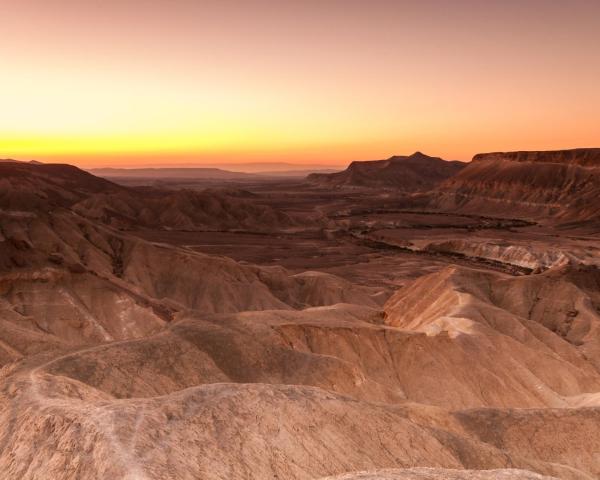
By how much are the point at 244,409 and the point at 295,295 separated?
5173 cm

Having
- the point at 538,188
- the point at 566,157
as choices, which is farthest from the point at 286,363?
the point at 566,157

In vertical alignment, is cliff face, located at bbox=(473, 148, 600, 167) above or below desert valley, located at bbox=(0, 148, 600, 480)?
above

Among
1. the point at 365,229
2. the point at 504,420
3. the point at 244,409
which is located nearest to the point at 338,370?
the point at 504,420

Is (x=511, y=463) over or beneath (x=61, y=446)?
beneath

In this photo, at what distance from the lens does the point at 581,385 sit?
44844 mm

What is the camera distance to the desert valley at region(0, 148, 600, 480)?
19219mm

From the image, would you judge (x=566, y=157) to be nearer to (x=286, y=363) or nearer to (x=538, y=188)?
(x=538, y=188)

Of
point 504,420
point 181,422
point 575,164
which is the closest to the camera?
point 181,422

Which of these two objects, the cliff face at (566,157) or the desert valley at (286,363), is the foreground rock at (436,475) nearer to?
the desert valley at (286,363)

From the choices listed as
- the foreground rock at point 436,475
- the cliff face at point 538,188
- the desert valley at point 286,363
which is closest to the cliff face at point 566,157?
the cliff face at point 538,188

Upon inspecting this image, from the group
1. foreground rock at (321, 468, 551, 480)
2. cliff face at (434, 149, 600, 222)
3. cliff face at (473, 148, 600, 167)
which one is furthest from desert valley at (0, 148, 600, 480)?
cliff face at (473, 148, 600, 167)

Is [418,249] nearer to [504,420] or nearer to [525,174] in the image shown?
[525,174]

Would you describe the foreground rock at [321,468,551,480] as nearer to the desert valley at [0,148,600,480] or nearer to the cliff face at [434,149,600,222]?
the desert valley at [0,148,600,480]

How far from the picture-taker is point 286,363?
3584cm
